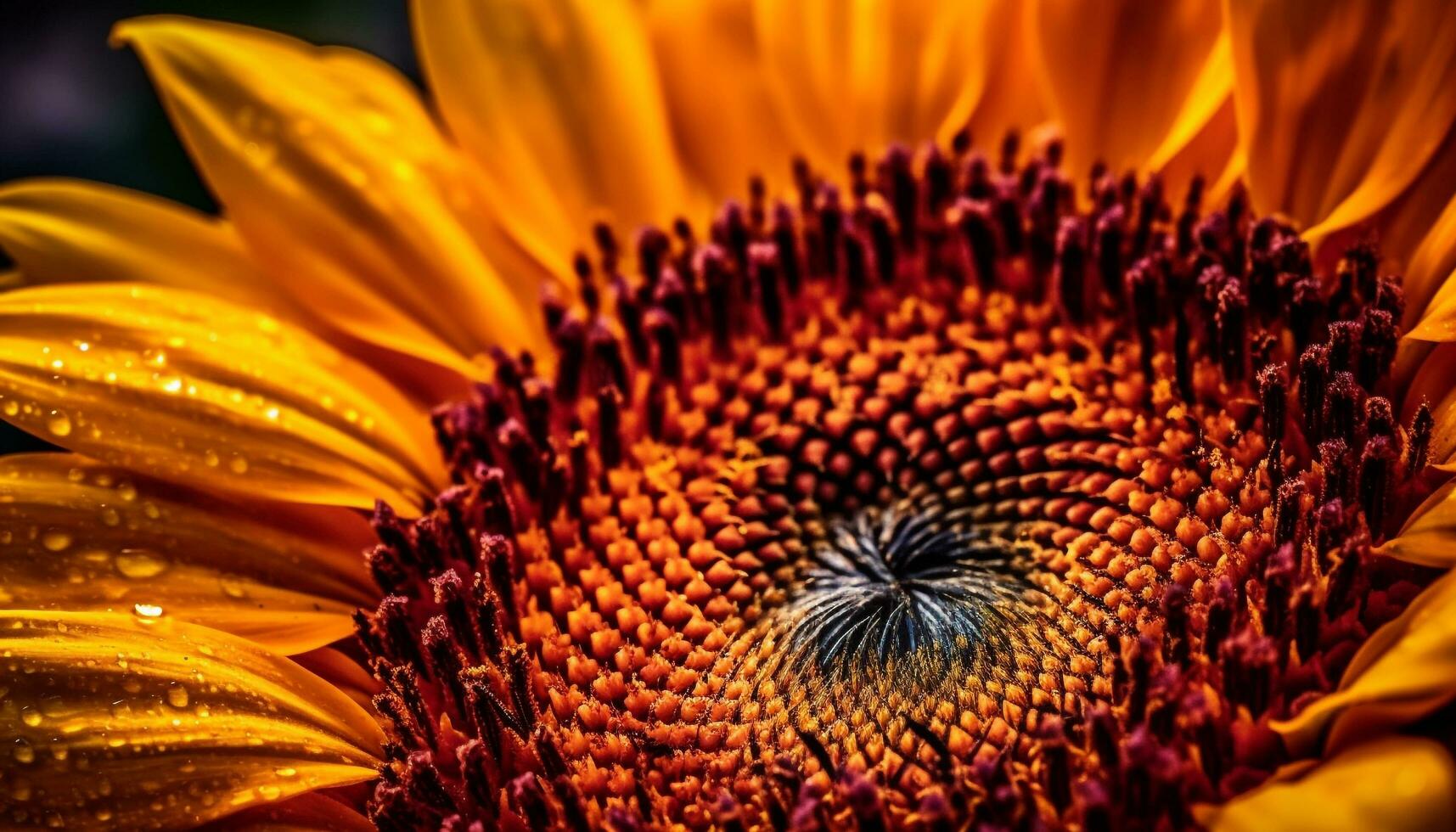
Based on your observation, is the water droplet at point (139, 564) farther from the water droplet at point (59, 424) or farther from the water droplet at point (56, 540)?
the water droplet at point (59, 424)

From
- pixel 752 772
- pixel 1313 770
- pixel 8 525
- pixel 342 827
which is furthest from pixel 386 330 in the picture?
pixel 1313 770

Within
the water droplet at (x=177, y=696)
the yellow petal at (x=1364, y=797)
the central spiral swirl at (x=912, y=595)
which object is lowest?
the yellow petal at (x=1364, y=797)

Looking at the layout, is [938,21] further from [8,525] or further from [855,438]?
[8,525]

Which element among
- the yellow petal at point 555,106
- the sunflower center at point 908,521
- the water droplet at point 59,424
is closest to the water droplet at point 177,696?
the sunflower center at point 908,521

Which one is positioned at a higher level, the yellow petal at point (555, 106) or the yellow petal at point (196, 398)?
the yellow petal at point (555, 106)

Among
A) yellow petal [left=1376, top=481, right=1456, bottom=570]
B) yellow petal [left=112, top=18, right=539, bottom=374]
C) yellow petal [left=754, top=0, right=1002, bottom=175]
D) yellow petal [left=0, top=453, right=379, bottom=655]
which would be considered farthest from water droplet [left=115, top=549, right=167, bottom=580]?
yellow petal [left=1376, top=481, right=1456, bottom=570]

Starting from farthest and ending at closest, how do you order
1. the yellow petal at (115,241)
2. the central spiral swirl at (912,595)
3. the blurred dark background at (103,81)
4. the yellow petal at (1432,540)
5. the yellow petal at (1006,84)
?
the blurred dark background at (103,81) → the yellow petal at (1006,84) → the yellow petal at (115,241) → the central spiral swirl at (912,595) → the yellow petal at (1432,540)

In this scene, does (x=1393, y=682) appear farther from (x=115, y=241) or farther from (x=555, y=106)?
(x=115, y=241)
